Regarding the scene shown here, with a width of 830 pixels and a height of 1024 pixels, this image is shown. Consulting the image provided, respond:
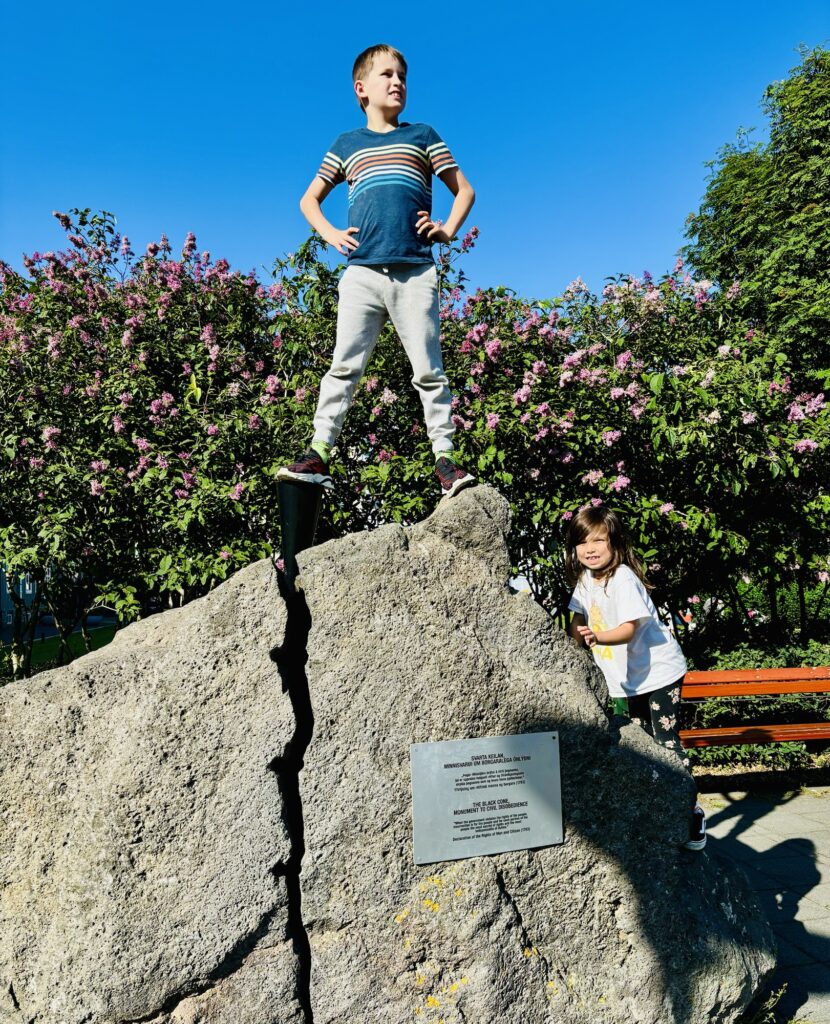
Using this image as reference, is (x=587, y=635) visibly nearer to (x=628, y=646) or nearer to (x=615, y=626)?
(x=615, y=626)

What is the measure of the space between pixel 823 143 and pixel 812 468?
520 centimetres

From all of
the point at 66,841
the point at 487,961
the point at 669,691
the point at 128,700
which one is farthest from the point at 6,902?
the point at 669,691

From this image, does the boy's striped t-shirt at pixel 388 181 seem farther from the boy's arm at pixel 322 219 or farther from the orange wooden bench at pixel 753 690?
the orange wooden bench at pixel 753 690

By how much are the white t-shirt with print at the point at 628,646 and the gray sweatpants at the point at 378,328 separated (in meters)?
0.80

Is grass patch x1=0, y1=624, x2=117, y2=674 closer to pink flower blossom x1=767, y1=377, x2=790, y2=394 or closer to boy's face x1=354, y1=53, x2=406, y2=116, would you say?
boy's face x1=354, y1=53, x2=406, y2=116

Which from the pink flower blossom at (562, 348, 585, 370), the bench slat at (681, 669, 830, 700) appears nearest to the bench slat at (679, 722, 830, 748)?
the bench slat at (681, 669, 830, 700)

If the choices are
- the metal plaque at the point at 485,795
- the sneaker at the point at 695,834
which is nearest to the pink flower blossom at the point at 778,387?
the sneaker at the point at 695,834

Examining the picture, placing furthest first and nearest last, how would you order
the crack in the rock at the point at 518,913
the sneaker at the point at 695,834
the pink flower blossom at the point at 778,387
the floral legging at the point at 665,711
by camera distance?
the pink flower blossom at the point at 778,387, the floral legging at the point at 665,711, the sneaker at the point at 695,834, the crack in the rock at the point at 518,913

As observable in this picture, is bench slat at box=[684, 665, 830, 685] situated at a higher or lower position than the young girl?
lower

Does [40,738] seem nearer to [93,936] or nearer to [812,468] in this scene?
[93,936]

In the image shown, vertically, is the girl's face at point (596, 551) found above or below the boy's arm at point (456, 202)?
below

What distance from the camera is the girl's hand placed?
294cm

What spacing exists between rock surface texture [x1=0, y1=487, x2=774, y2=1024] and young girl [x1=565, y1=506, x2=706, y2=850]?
45cm

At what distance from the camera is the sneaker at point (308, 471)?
2.85m
